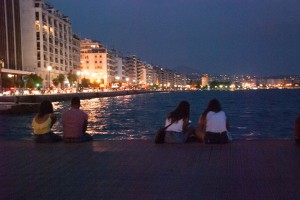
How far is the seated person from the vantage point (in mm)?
11883

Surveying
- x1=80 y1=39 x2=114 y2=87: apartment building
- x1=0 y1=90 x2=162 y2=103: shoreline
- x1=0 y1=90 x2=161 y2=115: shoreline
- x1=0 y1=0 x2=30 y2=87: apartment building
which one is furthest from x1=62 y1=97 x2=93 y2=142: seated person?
x1=80 y1=39 x2=114 y2=87: apartment building

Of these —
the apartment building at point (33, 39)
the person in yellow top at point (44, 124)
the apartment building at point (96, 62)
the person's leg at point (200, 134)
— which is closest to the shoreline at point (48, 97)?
the apartment building at point (33, 39)

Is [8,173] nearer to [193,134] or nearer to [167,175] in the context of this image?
[167,175]

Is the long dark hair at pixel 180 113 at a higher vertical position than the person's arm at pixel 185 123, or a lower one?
higher

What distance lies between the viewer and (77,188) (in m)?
7.09

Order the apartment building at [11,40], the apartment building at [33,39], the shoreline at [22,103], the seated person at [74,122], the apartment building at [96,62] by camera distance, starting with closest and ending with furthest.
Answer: the seated person at [74,122] < the shoreline at [22,103] < the apartment building at [11,40] < the apartment building at [33,39] < the apartment building at [96,62]

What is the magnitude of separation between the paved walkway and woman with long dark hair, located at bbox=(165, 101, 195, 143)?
1.56 ft

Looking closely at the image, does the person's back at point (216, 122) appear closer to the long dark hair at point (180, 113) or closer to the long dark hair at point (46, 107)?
the long dark hair at point (180, 113)

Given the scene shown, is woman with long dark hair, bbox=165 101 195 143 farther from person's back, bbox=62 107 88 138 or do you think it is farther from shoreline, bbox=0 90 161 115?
shoreline, bbox=0 90 161 115

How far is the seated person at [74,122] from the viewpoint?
11.9m

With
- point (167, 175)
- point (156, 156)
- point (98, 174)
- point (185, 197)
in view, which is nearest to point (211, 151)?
point (156, 156)

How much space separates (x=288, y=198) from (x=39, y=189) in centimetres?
392

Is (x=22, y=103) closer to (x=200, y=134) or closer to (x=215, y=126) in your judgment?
(x=200, y=134)

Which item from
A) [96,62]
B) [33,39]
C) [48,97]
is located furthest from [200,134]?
[96,62]
